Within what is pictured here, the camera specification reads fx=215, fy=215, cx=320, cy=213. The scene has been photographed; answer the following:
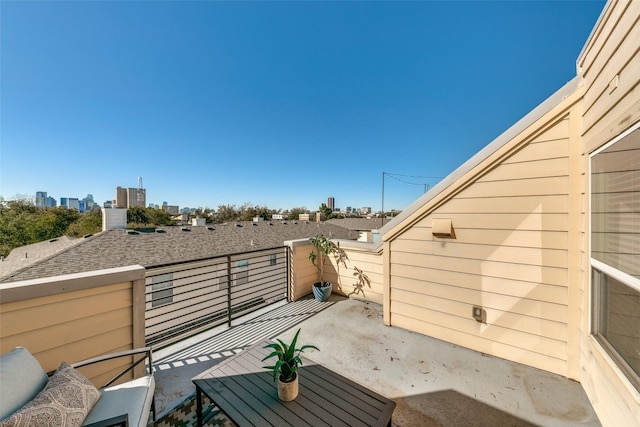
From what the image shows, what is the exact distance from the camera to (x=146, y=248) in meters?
8.38

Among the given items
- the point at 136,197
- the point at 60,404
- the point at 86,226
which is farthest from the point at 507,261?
the point at 136,197

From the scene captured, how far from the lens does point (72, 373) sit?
1.38m

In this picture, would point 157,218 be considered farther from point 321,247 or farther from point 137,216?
point 321,247

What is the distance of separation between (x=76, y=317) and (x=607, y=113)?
14.4 ft

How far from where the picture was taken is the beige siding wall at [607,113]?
1.29 metres

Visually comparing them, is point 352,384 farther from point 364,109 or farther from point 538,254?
point 364,109

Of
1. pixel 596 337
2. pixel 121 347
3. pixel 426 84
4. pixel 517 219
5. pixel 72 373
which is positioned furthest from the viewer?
pixel 426 84

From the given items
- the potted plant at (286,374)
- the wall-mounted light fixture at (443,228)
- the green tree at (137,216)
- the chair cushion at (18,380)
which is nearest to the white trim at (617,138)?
the wall-mounted light fixture at (443,228)

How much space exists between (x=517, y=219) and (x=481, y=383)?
1.75 metres

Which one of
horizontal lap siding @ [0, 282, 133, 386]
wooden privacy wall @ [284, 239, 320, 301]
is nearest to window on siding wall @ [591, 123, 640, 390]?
wooden privacy wall @ [284, 239, 320, 301]

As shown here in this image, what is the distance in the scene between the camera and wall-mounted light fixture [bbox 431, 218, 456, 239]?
2.74 m

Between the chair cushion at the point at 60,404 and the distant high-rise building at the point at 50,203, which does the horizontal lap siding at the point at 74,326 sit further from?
the distant high-rise building at the point at 50,203

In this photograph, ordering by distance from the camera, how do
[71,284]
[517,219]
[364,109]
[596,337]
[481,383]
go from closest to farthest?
[71,284]
[596,337]
[481,383]
[517,219]
[364,109]

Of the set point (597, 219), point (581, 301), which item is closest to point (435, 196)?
point (597, 219)
